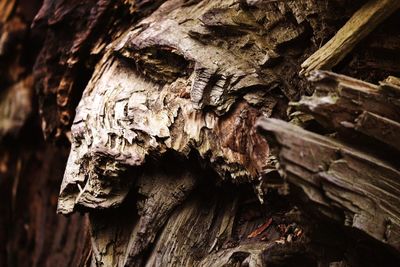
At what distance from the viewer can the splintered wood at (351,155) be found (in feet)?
10.2

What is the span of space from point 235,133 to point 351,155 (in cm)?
116

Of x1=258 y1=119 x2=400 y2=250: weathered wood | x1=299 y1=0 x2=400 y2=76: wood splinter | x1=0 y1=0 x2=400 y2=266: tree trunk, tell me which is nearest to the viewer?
x1=258 y1=119 x2=400 y2=250: weathered wood

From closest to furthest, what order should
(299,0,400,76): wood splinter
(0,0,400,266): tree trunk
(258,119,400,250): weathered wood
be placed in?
(258,119,400,250): weathered wood → (0,0,400,266): tree trunk → (299,0,400,76): wood splinter

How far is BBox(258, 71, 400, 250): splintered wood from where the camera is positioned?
3104mm

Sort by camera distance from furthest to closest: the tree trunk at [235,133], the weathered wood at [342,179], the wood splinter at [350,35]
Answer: the wood splinter at [350,35] → the tree trunk at [235,133] → the weathered wood at [342,179]

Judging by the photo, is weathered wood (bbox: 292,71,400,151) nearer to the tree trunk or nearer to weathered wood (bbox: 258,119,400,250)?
the tree trunk

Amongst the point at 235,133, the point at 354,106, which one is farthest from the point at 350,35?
the point at 235,133

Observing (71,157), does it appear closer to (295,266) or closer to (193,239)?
(193,239)

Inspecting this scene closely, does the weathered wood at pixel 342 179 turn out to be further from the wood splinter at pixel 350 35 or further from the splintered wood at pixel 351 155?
the wood splinter at pixel 350 35

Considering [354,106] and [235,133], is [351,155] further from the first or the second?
[235,133]

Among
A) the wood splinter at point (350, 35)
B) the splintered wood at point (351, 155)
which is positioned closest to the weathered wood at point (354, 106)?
the splintered wood at point (351, 155)

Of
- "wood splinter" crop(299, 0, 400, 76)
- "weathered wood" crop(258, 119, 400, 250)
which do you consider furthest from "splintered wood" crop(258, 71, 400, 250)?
"wood splinter" crop(299, 0, 400, 76)

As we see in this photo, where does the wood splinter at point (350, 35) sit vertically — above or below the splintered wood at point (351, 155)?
above

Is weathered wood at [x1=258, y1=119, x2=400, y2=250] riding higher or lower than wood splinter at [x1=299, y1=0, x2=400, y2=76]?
lower
